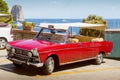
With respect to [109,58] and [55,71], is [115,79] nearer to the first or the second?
[55,71]

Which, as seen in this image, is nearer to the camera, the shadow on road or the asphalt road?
the asphalt road

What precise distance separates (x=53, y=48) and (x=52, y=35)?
1.21 metres

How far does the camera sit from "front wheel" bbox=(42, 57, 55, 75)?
12.8 metres

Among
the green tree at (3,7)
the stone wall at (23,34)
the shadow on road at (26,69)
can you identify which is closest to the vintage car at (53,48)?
the shadow on road at (26,69)

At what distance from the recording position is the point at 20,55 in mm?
12961

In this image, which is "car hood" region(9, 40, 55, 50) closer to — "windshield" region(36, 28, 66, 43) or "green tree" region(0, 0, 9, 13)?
"windshield" region(36, 28, 66, 43)

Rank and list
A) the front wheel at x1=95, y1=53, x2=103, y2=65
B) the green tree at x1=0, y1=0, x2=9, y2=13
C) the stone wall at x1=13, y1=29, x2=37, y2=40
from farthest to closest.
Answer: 1. the green tree at x1=0, y1=0, x2=9, y2=13
2. the stone wall at x1=13, y1=29, x2=37, y2=40
3. the front wheel at x1=95, y1=53, x2=103, y2=65

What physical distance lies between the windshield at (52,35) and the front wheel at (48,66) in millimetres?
998

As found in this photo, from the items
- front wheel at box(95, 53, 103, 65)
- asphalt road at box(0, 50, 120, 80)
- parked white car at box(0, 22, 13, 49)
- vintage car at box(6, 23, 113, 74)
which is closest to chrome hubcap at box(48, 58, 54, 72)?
vintage car at box(6, 23, 113, 74)

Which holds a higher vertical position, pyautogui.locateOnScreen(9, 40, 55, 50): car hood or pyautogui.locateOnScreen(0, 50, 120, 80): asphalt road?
pyautogui.locateOnScreen(9, 40, 55, 50): car hood

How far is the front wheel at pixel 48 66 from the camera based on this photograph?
12.8m

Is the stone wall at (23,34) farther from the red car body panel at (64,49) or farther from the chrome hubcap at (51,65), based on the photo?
the chrome hubcap at (51,65)

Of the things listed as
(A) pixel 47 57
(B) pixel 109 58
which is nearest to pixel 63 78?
(A) pixel 47 57

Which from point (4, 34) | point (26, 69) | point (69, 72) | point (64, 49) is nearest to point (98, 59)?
point (69, 72)
